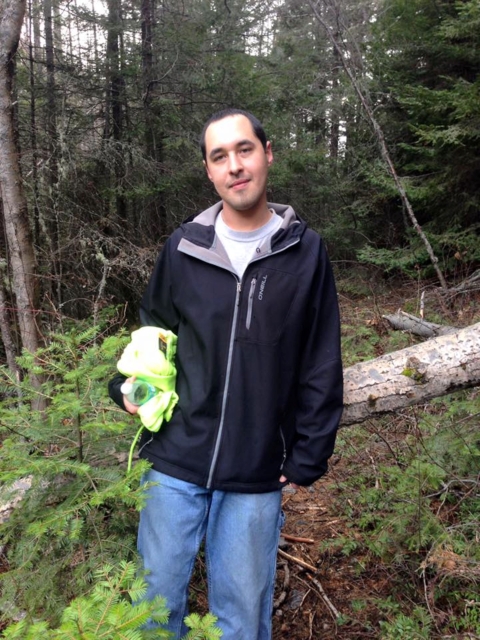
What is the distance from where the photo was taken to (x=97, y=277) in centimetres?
814

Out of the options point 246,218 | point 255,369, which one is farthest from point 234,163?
point 255,369

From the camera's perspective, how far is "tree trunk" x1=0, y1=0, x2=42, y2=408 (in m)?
4.48

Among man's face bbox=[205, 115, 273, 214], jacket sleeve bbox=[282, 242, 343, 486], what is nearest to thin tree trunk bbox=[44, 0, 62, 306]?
man's face bbox=[205, 115, 273, 214]

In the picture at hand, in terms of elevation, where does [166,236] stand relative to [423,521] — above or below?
above

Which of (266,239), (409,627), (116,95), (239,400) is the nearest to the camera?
(239,400)

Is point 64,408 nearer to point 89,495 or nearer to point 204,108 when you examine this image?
point 89,495

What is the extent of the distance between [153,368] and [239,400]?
1.36 ft

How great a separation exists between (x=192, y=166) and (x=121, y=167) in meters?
1.45

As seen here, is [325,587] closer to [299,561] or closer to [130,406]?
[299,561]

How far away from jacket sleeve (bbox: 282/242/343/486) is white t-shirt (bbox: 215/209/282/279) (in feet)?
0.91

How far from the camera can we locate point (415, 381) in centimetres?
261

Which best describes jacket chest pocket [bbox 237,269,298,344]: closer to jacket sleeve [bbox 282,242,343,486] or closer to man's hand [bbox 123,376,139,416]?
jacket sleeve [bbox 282,242,343,486]

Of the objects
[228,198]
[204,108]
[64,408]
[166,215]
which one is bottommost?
[166,215]

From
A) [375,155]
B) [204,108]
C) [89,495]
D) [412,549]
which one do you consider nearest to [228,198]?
[89,495]
